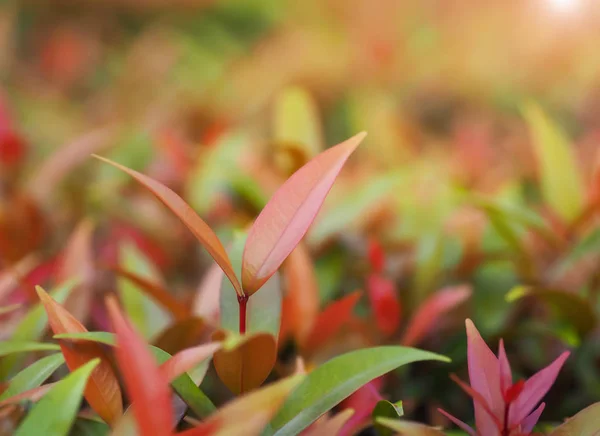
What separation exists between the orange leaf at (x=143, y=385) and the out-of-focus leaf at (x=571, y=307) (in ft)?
1.17

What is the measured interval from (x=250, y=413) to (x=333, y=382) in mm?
103

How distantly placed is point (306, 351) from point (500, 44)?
173 centimetres

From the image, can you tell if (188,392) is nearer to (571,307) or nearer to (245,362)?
(245,362)

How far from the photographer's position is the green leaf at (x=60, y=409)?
0.35 metres

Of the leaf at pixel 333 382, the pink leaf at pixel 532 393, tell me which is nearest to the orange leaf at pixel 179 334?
the leaf at pixel 333 382

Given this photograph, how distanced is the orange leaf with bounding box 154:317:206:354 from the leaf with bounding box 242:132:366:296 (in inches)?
4.6

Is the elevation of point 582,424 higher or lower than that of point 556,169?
lower

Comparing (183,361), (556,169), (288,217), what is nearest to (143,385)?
(183,361)

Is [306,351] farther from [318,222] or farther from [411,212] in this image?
[411,212]

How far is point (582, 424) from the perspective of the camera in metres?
0.40

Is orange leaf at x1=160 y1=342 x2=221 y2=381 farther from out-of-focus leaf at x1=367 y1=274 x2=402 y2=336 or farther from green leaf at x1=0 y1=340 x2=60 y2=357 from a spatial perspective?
out-of-focus leaf at x1=367 y1=274 x2=402 y2=336

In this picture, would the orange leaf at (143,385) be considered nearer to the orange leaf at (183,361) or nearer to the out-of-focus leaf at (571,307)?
the orange leaf at (183,361)

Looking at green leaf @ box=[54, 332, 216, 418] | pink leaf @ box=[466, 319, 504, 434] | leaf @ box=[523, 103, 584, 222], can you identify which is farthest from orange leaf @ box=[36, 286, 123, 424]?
leaf @ box=[523, 103, 584, 222]

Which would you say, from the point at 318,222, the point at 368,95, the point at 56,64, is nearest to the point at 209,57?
the point at 56,64
